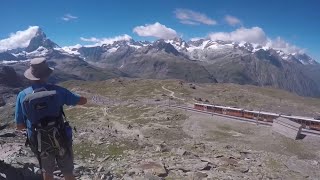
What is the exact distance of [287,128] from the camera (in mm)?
42000

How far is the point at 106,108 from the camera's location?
82.2m

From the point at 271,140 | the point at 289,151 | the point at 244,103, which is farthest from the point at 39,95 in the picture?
the point at 244,103

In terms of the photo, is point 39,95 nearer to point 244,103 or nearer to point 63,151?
point 63,151

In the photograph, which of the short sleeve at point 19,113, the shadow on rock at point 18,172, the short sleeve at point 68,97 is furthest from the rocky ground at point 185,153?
the short sleeve at point 68,97

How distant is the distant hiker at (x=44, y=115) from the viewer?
1008 centimetres

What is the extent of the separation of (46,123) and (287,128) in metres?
36.3

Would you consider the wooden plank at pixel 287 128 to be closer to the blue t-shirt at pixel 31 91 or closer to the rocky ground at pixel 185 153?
the rocky ground at pixel 185 153

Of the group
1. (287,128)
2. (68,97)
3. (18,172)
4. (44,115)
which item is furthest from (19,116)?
(287,128)

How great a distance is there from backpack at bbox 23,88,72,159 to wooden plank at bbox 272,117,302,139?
114 feet

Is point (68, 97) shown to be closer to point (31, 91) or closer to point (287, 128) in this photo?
point (31, 91)

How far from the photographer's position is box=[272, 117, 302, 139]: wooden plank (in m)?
40.8

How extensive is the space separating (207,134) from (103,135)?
12.6m

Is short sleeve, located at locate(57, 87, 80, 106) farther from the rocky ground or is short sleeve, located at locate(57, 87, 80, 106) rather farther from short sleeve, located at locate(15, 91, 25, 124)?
the rocky ground

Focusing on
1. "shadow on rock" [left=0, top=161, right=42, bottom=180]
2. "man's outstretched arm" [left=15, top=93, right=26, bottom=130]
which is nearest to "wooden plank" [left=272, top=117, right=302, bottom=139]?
"shadow on rock" [left=0, top=161, right=42, bottom=180]
